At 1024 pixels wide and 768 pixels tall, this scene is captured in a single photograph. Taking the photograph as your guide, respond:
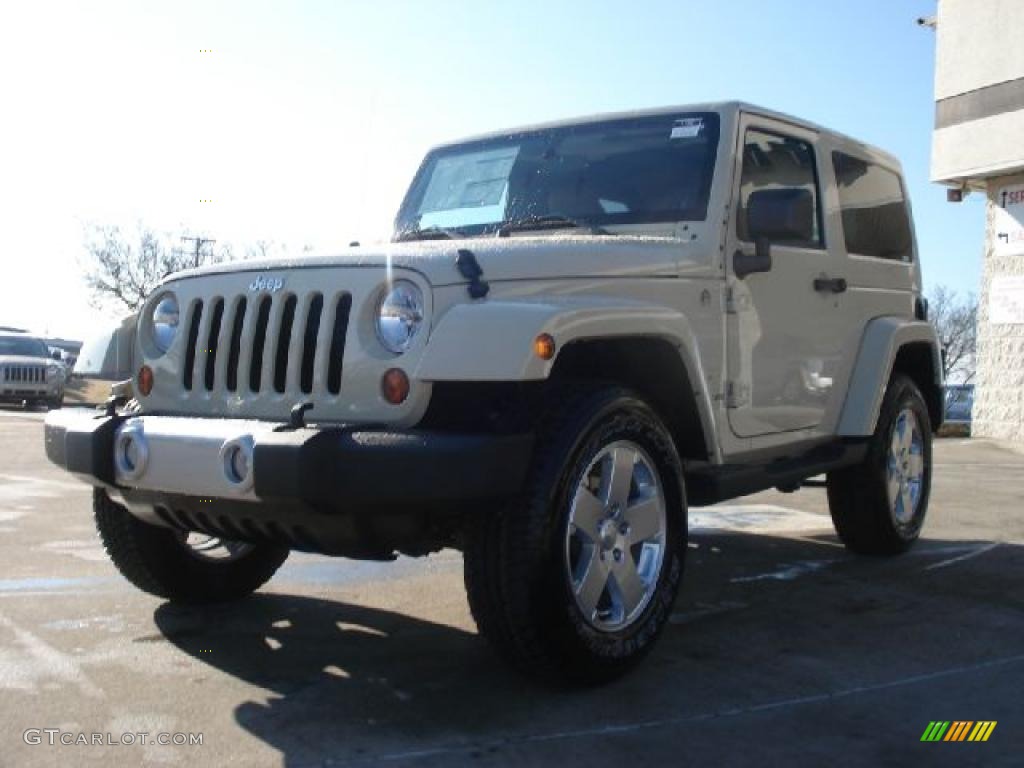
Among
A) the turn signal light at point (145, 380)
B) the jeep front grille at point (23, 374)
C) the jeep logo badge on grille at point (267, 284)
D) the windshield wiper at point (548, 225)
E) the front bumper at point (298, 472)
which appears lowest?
the jeep front grille at point (23, 374)

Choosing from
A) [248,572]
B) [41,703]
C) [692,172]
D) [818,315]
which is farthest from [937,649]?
[41,703]

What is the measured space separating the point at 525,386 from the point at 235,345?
1014mm

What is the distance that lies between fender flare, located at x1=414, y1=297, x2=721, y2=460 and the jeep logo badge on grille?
639mm

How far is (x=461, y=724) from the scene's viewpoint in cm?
323

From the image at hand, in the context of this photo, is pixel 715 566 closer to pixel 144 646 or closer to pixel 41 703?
pixel 144 646

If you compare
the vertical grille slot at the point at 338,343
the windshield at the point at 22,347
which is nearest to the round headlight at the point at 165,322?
the vertical grille slot at the point at 338,343

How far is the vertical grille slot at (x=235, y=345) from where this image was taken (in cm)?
373

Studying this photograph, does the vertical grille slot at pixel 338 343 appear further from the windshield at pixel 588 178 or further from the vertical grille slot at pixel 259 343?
the windshield at pixel 588 178

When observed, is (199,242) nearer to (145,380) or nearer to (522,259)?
(145,380)

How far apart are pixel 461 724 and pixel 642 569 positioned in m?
0.92

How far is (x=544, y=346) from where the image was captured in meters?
3.28

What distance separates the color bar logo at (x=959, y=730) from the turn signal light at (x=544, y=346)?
1513mm

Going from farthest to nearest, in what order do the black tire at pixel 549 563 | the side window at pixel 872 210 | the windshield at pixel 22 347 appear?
the windshield at pixel 22 347 → the side window at pixel 872 210 → the black tire at pixel 549 563

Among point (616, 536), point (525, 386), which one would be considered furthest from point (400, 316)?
point (616, 536)
